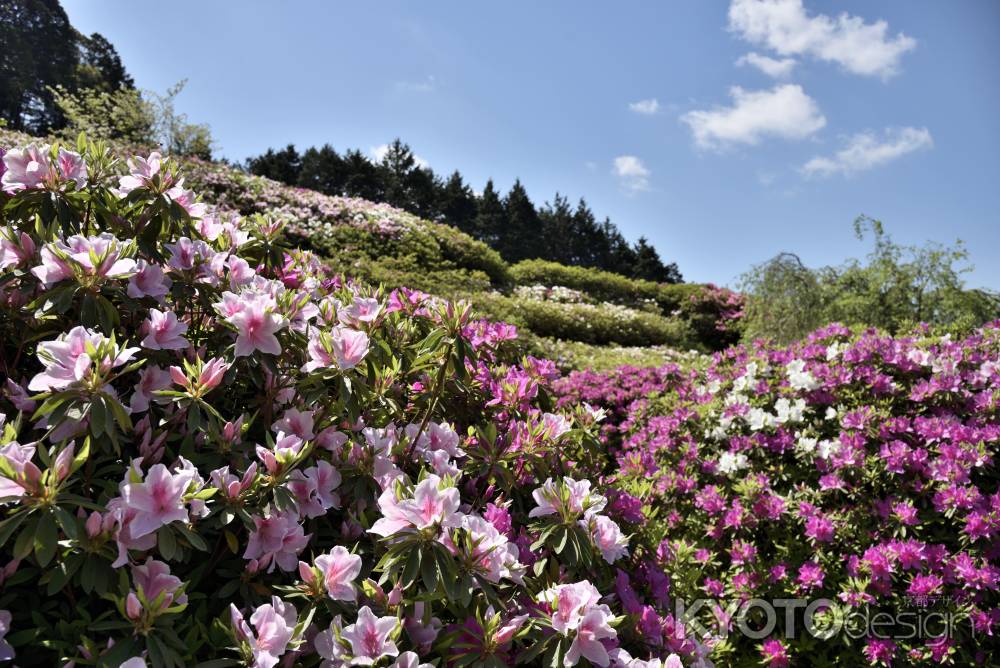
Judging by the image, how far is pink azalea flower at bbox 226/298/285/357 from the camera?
4.57ft

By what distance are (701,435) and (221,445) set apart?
3.01 m

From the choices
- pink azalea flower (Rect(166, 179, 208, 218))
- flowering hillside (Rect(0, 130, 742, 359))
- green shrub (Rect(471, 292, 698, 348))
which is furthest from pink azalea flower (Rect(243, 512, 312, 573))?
green shrub (Rect(471, 292, 698, 348))

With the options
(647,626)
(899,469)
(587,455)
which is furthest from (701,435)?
(647,626)

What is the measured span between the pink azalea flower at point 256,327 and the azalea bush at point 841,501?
51.1 inches

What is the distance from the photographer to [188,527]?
3.74 feet

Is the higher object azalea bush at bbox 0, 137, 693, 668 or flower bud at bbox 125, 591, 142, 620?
azalea bush at bbox 0, 137, 693, 668

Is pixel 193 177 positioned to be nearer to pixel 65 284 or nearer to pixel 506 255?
pixel 65 284

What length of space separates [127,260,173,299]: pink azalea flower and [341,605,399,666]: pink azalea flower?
3.17 ft

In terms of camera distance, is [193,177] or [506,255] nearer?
[193,177]

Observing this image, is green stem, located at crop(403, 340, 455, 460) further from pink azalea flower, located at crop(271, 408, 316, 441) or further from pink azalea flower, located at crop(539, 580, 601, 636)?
pink azalea flower, located at crop(539, 580, 601, 636)

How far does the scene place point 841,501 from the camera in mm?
2893

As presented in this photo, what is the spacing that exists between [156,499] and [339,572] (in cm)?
39

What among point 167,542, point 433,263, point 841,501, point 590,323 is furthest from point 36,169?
point 433,263

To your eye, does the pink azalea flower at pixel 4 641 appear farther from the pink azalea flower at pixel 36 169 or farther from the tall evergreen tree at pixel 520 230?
the tall evergreen tree at pixel 520 230
